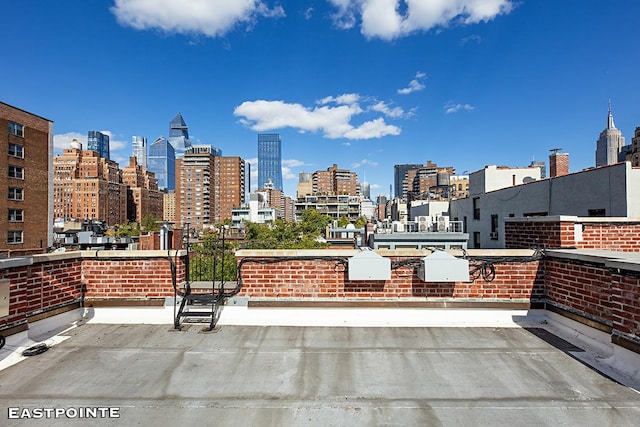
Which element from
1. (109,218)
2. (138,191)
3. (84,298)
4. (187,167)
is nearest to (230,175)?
(187,167)

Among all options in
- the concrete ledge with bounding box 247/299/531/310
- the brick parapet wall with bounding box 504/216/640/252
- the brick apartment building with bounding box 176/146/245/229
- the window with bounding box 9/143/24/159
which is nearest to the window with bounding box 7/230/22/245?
the window with bounding box 9/143/24/159

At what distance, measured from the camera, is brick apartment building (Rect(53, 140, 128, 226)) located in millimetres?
115875

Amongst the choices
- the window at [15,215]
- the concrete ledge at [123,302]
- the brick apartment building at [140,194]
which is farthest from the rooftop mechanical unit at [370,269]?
the brick apartment building at [140,194]

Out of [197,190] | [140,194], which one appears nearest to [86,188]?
[140,194]

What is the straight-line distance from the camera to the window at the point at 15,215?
3678cm

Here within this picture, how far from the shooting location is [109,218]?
12612 cm

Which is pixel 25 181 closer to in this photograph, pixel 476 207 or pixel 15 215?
pixel 15 215

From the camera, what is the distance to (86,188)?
118 metres

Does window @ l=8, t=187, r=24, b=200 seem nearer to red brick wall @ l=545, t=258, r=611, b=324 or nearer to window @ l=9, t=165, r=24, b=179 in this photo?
window @ l=9, t=165, r=24, b=179

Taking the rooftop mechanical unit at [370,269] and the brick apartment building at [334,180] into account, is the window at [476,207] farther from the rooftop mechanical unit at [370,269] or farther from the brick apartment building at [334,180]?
the brick apartment building at [334,180]

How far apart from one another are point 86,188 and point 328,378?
146785 mm

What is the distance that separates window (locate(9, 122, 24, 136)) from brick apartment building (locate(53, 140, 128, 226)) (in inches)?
3623

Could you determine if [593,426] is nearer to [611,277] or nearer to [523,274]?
[611,277]

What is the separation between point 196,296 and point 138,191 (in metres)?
174
